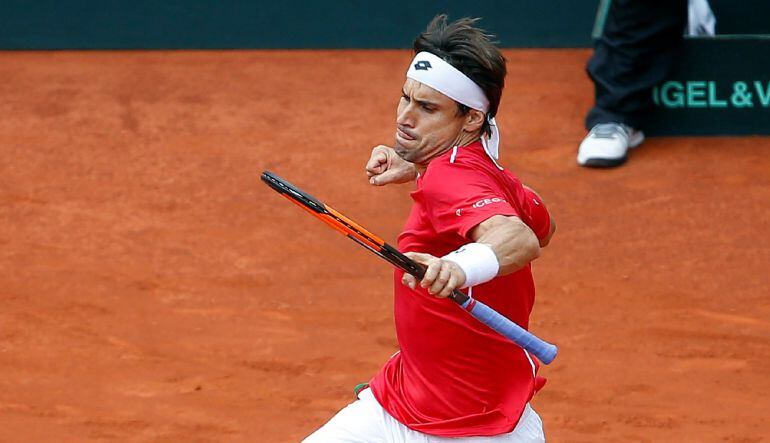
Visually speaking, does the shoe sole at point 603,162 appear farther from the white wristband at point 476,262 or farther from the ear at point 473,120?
the white wristband at point 476,262

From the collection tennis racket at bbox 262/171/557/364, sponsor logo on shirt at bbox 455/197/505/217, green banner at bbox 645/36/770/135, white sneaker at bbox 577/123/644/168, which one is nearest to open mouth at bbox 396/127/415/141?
tennis racket at bbox 262/171/557/364

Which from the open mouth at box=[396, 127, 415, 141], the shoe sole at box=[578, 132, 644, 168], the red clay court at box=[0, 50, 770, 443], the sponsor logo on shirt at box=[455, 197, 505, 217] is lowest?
the red clay court at box=[0, 50, 770, 443]

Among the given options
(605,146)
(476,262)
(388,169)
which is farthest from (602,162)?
(476,262)

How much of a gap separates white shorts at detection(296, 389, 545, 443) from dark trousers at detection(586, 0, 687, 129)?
474 cm

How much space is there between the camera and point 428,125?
3.98 metres

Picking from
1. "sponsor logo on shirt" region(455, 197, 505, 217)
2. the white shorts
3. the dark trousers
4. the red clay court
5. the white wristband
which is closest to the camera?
the white wristband

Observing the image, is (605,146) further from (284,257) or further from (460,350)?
(460,350)

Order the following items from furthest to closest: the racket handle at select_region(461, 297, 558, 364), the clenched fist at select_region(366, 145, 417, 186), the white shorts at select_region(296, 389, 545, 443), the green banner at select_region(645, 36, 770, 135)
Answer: the green banner at select_region(645, 36, 770, 135)
the clenched fist at select_region(366, 145, 417, 186)
the white shorts at select_region(296, 389, 545, 443)
the racket handle at select_region(461, 297, 558, 364)

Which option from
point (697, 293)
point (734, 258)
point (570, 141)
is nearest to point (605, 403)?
point (697, 293)

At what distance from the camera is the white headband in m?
3.94

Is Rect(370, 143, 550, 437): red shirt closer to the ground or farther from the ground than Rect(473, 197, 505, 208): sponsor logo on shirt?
closer to the ground

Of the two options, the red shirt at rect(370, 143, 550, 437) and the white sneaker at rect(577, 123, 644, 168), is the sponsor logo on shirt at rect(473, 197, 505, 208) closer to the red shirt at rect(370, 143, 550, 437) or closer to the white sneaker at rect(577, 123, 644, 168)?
the red shirt at rect(370, 143, 550, 437)

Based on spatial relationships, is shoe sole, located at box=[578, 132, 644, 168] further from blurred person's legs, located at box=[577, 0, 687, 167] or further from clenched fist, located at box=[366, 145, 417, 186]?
clenched fist, located at box=[366, 145, 417, 186]

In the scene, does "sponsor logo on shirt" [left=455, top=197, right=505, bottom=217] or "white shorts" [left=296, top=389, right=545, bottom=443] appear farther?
"white shorts" [left=296, top=389, right=545, bottom=443]
